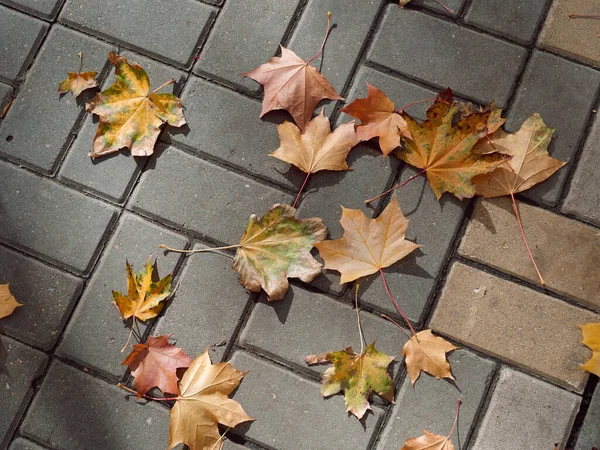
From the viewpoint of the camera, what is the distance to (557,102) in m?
2.10

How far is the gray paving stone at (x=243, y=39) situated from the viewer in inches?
86.9

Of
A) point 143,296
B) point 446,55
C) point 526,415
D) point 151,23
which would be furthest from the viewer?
point 151,23

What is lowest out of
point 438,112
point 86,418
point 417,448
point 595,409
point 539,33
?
point 86,418

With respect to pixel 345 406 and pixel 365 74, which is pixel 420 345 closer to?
pixel 345 406

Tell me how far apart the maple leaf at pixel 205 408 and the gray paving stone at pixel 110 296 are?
0.24m

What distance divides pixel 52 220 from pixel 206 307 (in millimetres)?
627

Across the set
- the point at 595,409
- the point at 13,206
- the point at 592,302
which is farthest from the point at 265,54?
the point at 595,409

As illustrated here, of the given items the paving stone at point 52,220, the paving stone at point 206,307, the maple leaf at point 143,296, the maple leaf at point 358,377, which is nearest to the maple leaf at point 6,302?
the paving stone at point 52,220

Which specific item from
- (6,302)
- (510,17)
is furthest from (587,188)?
(6,302)

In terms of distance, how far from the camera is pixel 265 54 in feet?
7.25

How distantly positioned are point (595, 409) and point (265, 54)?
Answer: 5.26 feet

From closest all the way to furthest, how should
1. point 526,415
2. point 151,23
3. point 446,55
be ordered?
point 526,415, point 446,55, point 151,23

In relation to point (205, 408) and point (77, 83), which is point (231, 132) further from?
point (205, 408)

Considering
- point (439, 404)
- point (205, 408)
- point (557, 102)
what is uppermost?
point (557, 102)
